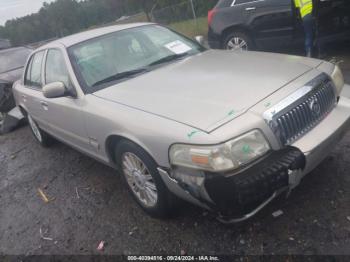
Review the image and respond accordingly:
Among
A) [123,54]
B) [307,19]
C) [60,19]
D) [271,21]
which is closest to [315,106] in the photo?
[123,54]

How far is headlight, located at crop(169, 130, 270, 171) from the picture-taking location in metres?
2.15

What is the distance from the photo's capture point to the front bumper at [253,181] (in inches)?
84.7

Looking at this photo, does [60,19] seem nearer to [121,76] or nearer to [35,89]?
[35,89]

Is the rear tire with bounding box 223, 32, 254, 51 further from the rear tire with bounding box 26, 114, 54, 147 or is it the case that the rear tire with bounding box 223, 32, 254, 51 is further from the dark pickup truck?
the rear tire with bounding box 26, 114, 54, 147

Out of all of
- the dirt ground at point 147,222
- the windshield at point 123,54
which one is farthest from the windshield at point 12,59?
the windshield at point 123,54

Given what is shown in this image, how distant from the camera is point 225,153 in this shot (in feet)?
7.05

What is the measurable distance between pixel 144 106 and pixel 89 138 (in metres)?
0.92

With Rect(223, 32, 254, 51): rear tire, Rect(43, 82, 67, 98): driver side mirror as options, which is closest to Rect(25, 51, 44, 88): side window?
Rect(43, 82, 67, 98): driver side mirror

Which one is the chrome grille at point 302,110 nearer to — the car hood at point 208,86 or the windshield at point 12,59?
the car hood at point 208,86

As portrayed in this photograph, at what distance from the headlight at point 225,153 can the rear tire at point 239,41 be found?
4.79 m

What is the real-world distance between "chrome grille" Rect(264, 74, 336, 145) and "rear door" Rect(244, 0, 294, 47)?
377 cm

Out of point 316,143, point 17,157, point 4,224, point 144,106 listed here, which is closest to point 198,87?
point 144,106

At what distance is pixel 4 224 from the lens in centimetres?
367

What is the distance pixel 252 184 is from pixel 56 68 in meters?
2.72
